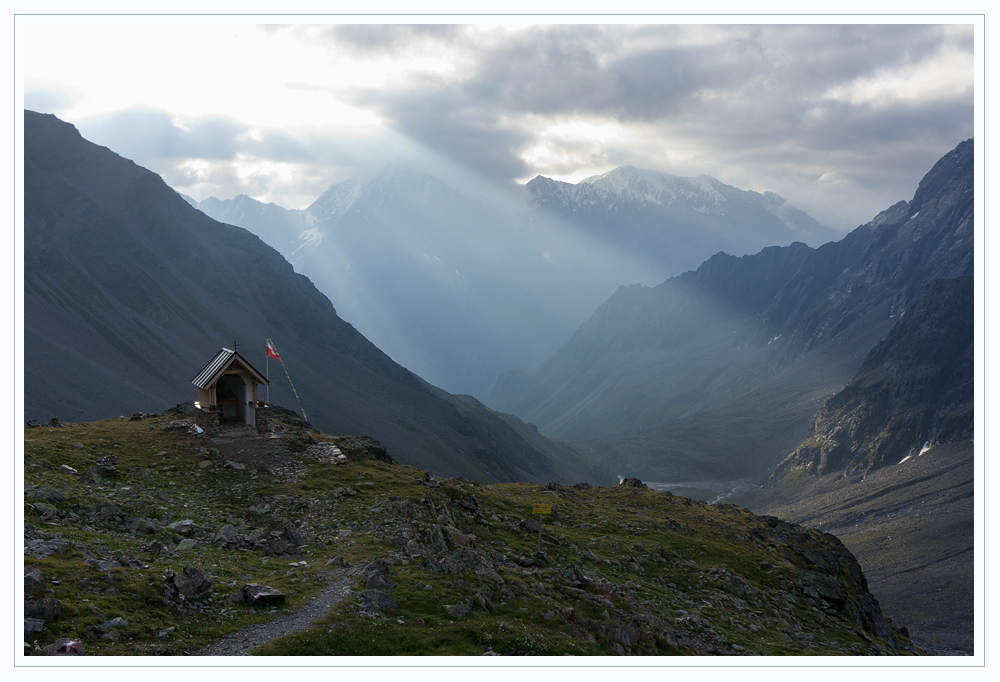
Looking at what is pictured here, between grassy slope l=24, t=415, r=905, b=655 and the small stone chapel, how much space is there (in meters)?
3.51

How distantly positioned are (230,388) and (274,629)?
97.0ft

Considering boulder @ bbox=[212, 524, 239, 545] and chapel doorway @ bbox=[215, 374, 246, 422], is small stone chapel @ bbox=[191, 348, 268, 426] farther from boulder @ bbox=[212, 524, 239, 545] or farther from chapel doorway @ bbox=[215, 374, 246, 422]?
boulder @ bbox=[212, 524, 239, 545]

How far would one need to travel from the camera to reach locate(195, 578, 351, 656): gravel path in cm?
2067

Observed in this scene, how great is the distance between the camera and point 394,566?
1153 inches

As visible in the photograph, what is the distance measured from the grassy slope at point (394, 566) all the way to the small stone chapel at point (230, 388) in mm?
3509

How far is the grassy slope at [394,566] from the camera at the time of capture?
22.5 m

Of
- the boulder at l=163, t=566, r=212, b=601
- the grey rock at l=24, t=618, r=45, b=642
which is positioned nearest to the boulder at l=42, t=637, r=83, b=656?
the grey rock at l=24, t=618, r=45, b=642

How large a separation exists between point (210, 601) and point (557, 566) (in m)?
21.0

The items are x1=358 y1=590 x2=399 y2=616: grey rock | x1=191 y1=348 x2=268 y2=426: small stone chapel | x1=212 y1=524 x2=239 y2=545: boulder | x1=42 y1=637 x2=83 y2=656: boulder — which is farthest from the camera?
x1=191 y1=348 x2=268 y2=426: small stone chapel

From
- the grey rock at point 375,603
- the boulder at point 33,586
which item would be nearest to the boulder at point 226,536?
the grey rock at point 375,603

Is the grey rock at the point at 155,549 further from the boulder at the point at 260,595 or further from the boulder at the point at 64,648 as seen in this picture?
the boulder at the point at 64,648

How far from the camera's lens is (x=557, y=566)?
38.2 meters
